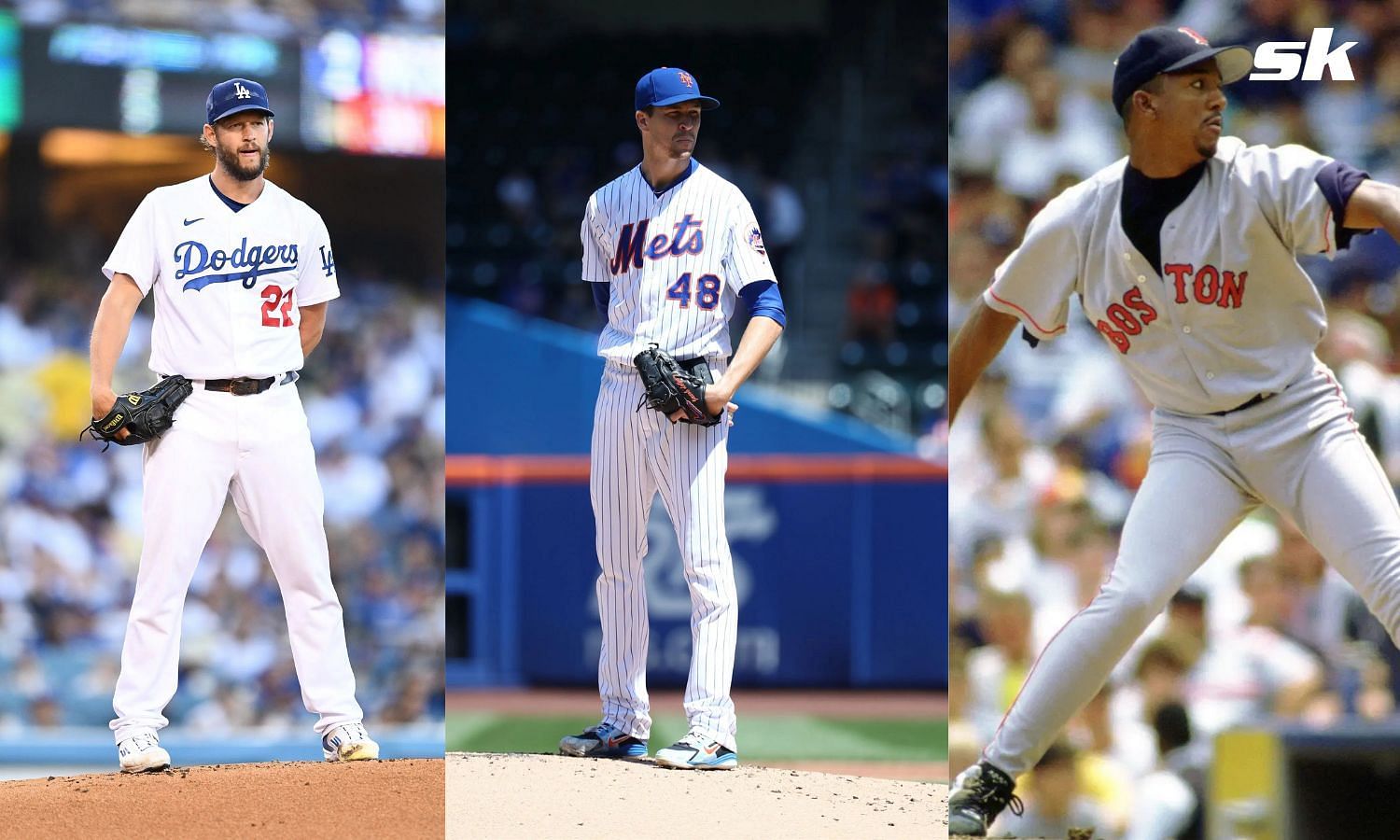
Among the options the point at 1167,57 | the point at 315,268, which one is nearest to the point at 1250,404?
the point at 1167,57

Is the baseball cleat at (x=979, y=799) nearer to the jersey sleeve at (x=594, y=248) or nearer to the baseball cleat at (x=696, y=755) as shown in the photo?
the baseball cleat at (x=696, y=755)

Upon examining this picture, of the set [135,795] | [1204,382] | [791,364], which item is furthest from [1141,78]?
[791,364]

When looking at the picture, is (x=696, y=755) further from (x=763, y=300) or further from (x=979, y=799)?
(x=763, y=300)

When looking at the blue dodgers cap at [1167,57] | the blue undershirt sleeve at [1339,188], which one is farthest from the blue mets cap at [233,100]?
the blue undershirt sleeve at [1339,188]

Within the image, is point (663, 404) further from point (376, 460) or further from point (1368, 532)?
point (376, 460)

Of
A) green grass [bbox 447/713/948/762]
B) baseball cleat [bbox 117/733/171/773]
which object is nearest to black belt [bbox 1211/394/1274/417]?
baseball cleat [bbox 117/733/171/773]
